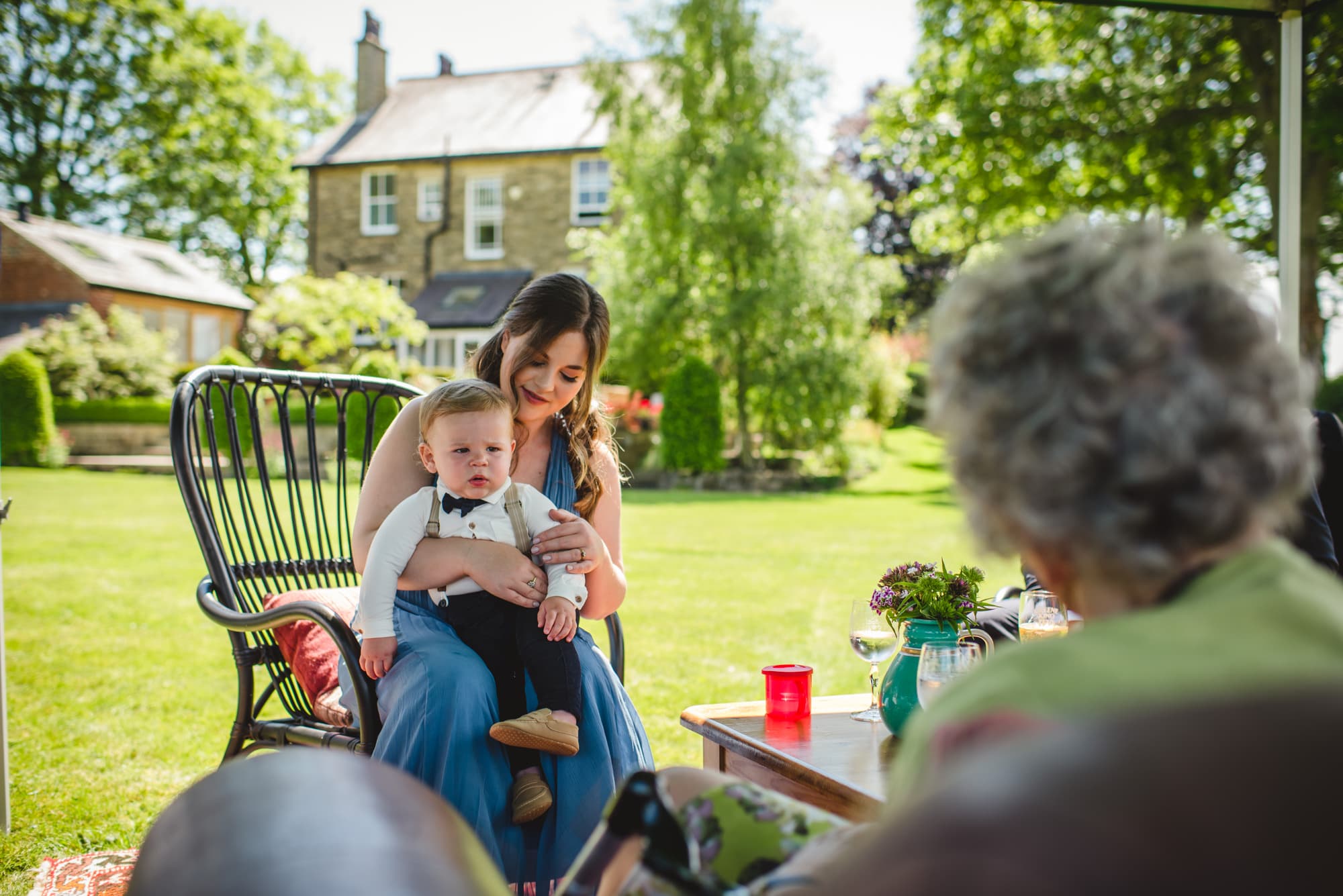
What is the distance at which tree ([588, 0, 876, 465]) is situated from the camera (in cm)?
1608

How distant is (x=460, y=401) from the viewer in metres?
2.29

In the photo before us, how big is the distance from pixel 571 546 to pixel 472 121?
81.0 ft

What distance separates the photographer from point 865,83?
26328 mm

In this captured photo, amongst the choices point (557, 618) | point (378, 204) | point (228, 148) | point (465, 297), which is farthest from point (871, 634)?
point (228, 148)

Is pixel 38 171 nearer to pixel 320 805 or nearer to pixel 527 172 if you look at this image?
pixel 527 172

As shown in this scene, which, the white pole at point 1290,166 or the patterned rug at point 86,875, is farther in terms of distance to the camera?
the white pole at point 1290,166

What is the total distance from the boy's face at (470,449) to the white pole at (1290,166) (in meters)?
2.56

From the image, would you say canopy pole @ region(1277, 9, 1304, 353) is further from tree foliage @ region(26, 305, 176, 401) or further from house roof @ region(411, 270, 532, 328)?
house roof @ region(411, 270, 532, 328)

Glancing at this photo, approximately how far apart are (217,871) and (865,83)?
2799 cm

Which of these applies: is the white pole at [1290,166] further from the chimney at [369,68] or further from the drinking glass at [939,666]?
the chimney at [369,68]

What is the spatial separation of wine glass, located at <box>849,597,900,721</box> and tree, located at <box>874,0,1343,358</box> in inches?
458

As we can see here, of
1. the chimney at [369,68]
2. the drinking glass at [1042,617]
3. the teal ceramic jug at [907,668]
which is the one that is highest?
the chimney at [369,68]

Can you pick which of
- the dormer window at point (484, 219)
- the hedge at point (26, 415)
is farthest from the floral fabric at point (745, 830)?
the dormer window at point (484, 219)

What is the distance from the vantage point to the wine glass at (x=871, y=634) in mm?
2275
